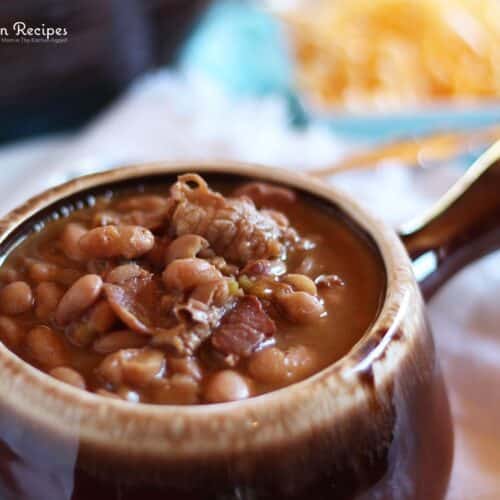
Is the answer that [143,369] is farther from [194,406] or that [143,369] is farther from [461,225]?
[461,225]

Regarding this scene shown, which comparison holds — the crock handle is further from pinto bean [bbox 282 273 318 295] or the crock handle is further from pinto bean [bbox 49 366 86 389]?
pinto bean [bbox 49 366 86 389]

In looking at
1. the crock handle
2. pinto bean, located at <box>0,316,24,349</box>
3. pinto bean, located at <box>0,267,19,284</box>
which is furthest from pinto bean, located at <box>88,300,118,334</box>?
the crock handle

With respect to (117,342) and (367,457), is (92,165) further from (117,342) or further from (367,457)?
(367,457)

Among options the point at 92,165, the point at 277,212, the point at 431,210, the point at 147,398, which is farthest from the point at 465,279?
the point at 92,165

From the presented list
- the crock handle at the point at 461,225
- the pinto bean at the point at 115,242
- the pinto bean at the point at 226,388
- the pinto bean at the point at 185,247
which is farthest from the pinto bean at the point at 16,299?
the crock handle at the point at 461,225

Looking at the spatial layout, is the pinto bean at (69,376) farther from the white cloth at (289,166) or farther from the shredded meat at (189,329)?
the white cloth at (289,166)

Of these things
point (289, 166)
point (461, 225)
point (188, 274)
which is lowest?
point (289, 166)

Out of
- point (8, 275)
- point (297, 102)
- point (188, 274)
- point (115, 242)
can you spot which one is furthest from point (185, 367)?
point (297, 102)
